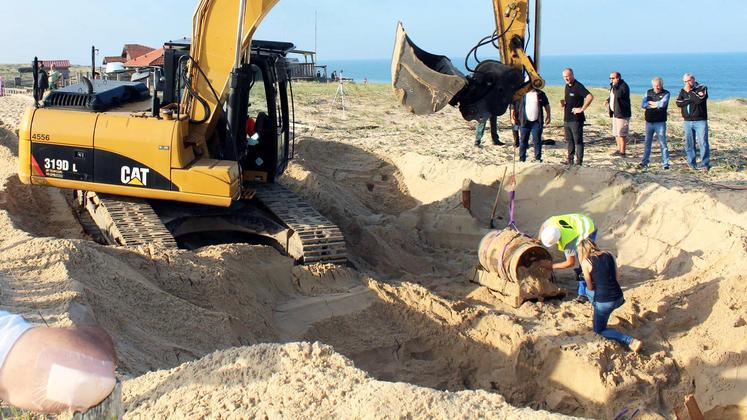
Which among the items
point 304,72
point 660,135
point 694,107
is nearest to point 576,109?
point 660,135

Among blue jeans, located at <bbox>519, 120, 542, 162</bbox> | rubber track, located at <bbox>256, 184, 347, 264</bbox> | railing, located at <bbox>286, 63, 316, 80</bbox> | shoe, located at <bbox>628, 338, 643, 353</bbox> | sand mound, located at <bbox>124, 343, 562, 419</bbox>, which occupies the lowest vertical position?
shoe, located at <bbox>628, 338, 643, 353</bbox>

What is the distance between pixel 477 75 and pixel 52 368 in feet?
23.4

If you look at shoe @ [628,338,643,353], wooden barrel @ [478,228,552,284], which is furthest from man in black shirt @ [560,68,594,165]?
shoe @ [628,338,643,353]

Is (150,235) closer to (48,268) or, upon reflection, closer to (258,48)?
(48,268)

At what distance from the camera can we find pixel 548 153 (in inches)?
573

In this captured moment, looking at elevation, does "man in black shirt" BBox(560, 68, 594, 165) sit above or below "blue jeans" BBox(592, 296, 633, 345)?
above

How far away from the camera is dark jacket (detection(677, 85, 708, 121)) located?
12273 millimetres

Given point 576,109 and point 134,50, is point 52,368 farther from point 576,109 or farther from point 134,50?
point 134,50

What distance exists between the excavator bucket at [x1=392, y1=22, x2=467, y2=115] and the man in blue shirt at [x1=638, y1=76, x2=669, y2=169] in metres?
6.09

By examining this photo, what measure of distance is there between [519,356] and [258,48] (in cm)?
459

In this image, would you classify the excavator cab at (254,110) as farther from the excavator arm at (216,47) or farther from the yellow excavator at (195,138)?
the excavator arm at (216,47)

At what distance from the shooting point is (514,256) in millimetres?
7676

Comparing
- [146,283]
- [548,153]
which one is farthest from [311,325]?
[548,153]

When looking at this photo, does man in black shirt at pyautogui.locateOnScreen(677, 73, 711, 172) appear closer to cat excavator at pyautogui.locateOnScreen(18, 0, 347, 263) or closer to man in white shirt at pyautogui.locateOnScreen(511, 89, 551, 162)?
man in white shirt at pyautogui.locateOnScreen(511, 89, 551, 162)
